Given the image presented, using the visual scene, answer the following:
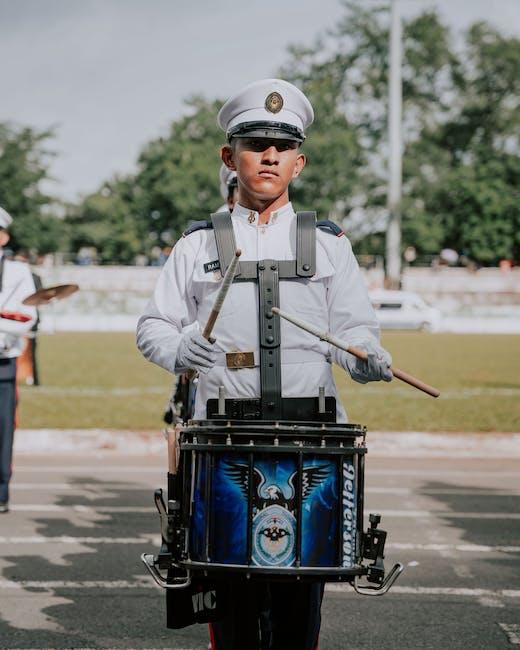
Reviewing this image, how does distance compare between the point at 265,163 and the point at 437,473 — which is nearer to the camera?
the point at 265,163

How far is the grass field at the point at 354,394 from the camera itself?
13.6m

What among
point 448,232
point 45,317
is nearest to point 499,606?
point 45,317

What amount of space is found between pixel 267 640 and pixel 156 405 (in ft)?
39.4

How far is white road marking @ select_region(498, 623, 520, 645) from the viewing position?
16.8 ft

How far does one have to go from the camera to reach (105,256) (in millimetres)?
79062

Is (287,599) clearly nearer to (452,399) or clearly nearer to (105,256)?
(452,399)

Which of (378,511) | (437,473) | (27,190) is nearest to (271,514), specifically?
(378,511)

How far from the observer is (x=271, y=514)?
3.10 metres

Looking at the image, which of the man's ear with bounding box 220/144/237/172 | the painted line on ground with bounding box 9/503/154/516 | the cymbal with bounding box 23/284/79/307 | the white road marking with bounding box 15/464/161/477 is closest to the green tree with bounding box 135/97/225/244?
the white road marking with bounding box 15/464/161/477

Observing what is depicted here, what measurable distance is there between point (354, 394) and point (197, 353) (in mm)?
13981

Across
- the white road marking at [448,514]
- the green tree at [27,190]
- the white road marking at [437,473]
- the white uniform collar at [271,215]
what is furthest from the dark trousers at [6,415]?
the green tree at [27,190]

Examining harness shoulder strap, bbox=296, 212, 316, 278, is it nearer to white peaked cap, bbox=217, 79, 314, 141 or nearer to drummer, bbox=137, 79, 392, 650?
drummer, bbox=137, 79, 392, 650

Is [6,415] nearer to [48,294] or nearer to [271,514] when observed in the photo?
[48,294]

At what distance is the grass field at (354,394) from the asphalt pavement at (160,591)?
3.08 m
